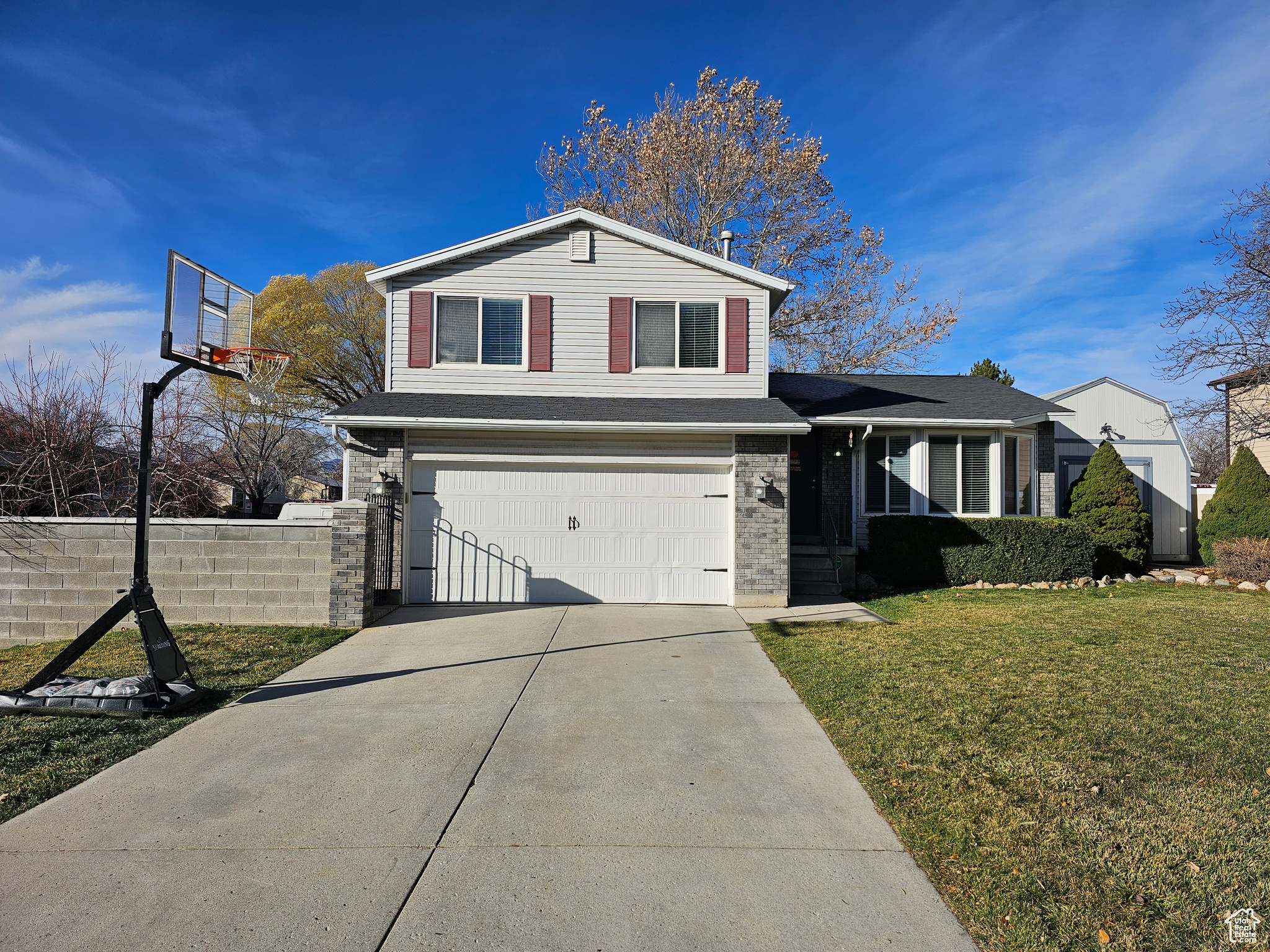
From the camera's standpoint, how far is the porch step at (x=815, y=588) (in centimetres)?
1189

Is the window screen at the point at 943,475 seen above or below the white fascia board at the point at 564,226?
below

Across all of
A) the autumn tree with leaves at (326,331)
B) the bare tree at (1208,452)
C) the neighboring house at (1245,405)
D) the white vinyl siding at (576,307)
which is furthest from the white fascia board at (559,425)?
the bare tree at (1208,452)

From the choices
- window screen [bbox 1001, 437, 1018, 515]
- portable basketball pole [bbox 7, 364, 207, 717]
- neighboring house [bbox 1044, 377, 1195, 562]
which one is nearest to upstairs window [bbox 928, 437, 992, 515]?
window screen [bbox 1001, 437, 1018, 515]

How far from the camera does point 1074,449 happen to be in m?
15.2

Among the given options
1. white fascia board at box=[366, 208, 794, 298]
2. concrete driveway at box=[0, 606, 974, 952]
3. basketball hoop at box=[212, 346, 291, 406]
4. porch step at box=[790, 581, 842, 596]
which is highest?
white fascia board at box=[366, 208, 794, 298]

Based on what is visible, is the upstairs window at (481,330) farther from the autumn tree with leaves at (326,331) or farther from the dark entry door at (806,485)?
the autumn tree with leaves at (326,331)

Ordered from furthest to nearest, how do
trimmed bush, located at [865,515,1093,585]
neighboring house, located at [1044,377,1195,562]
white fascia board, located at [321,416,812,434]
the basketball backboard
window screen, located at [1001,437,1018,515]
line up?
neighboring house, located at [1044,377,1195,562] → window screen, located at [1001,437,1018,515] → trimmed bush, located at [865,515,1093,585] → white fascia board, located at [321,416,812,434] → the basketball backboard

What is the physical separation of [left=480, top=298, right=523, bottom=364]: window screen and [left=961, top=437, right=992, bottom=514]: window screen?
845cm

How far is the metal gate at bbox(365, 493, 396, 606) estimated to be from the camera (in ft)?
32.4

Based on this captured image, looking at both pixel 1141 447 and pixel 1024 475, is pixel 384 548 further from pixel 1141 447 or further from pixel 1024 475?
pixel 1141 447

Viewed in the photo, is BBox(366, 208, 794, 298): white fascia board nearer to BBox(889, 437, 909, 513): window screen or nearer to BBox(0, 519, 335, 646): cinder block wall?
BBox(889, 437, 909, 513): window screen

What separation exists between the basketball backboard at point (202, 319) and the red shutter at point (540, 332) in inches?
184

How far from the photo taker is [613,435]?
34.3ft

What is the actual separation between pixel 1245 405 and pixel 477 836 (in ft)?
72.5
